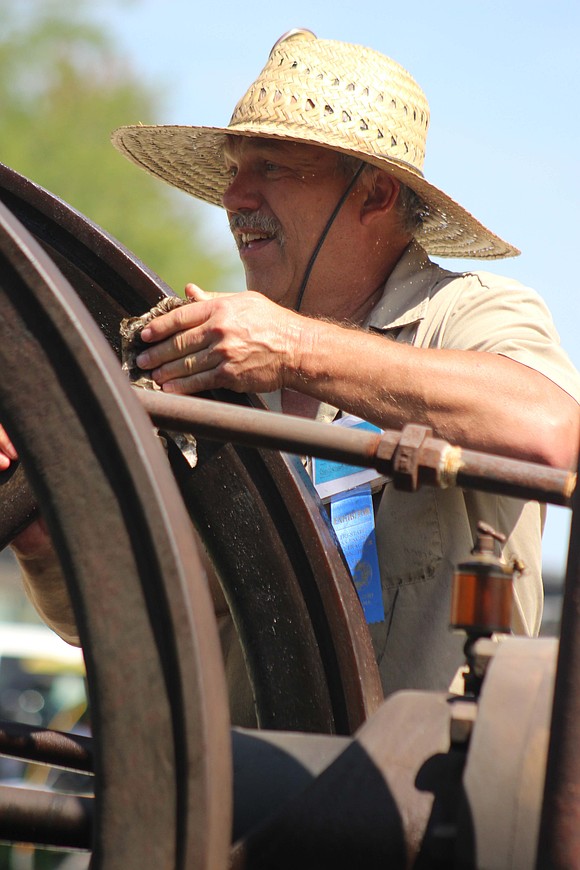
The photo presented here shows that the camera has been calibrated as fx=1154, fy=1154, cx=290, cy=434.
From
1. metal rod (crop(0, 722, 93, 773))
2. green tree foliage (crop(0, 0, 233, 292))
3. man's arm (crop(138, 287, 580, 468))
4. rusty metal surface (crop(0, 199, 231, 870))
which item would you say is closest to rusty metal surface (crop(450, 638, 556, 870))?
rusty metal surface (crop(0, 199, 231, 870))

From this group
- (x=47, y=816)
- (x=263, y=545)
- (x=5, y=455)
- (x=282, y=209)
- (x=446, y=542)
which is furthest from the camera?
(x=282, y=209)

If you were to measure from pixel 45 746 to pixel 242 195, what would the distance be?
1.55 m

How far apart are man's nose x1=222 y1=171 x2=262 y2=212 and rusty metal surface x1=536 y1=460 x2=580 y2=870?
6.39 feet

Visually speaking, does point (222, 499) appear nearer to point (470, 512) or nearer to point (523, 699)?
point (470, 512)

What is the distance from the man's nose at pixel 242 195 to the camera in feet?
8.63

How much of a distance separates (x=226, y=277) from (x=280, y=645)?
16483 millimetres

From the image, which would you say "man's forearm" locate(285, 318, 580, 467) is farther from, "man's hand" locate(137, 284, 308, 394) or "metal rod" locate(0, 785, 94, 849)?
"metal rod" locate(0, 785, 94, 849)

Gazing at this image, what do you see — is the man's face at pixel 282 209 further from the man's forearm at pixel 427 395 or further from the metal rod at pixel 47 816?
the metal rod at pixel 47 816

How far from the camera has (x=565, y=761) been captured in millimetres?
785

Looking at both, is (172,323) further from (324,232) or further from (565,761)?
(565,761)

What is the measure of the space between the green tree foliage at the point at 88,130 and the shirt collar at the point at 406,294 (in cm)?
1383

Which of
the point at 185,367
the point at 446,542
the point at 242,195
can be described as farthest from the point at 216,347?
the point at 242,195

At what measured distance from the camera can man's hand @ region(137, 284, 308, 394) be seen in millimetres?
1711

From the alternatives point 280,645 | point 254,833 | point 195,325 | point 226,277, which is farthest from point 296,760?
point 226,277
